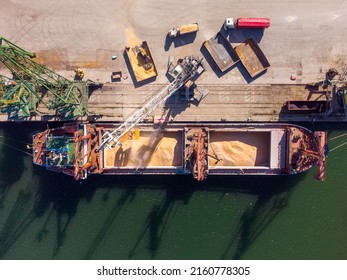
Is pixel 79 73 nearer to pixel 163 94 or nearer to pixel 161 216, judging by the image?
pixel 163 94

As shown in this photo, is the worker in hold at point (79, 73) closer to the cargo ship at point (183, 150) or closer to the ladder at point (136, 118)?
the cargo ship at point (183, 150)

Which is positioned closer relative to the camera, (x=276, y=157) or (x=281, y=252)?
(x=276, y=157)

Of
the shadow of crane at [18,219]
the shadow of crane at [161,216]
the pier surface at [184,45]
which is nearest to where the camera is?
the pier surface at [184,45]

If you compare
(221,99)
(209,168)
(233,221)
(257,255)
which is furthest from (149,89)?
(257,255)

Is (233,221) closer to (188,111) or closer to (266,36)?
(188,111)

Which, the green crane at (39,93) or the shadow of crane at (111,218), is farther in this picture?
the shadow of crane at (111,218)

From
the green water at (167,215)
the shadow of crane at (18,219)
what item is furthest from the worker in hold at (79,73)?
the shadow of crane at (18,219)

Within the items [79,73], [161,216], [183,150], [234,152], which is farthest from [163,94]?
[161,216]
